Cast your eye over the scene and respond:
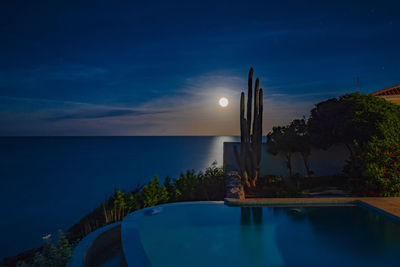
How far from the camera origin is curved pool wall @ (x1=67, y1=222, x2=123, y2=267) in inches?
128

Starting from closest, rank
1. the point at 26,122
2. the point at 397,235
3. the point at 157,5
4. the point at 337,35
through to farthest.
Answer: the point at 397,235
the point at 157,5
the point at 337,35
the point at 26,122

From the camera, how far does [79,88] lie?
1605 centimetres

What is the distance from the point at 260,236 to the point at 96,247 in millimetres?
3096

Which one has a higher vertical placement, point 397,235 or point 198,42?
point 198,42

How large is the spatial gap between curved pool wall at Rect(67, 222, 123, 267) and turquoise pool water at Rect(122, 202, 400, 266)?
29 cm

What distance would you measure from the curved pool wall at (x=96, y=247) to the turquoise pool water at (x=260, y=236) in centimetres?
29

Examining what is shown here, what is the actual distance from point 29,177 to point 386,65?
28657 millimetres

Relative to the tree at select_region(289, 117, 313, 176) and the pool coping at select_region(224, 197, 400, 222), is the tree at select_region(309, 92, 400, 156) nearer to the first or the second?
the tree at select_region(289, 117, 313, 176)

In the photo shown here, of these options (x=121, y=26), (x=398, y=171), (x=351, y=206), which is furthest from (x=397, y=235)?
(x=121, y=26)

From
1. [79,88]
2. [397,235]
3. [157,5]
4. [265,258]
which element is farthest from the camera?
[79,88]

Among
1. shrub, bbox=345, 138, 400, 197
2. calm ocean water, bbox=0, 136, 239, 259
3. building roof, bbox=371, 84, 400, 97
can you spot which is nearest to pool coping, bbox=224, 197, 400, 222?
shrub, bbox=345, 138, 400, 197

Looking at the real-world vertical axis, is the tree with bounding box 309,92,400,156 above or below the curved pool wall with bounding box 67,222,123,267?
above

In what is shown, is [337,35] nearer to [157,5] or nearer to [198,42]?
[198,42]

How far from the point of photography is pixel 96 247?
3.86m
